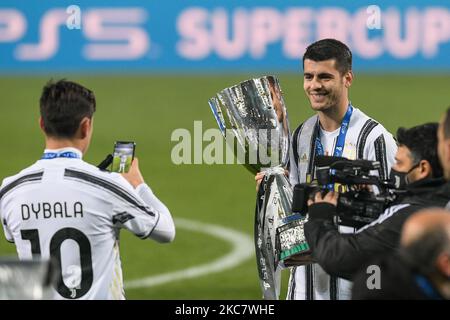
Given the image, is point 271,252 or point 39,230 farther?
point 271,252

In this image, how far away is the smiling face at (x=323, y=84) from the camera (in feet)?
18.4

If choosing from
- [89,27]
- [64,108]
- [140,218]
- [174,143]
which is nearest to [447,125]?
[140,218]

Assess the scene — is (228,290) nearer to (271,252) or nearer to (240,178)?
(271,252)

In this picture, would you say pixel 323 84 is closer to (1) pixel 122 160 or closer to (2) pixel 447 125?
(1) pixel 122 160

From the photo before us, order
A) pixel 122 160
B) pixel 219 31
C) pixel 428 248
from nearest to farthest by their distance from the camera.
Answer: pixel 428 248 < pixel 122 160 < pixel 219 31

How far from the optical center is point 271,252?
5367 millimetres

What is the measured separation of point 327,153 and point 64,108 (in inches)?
64.2

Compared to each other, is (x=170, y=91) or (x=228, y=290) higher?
(x=170, y=91)

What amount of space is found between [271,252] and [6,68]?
17.8m

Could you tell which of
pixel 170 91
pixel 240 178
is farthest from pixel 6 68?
pixel 240 178

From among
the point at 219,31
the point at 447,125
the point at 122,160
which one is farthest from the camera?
the point at 219,31

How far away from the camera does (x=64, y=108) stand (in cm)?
459
